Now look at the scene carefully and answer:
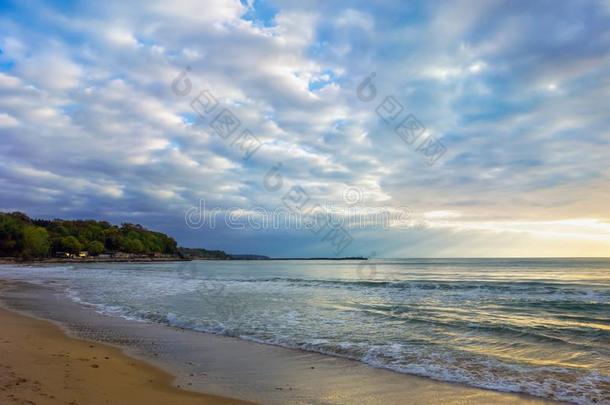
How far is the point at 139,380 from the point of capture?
6859 mm

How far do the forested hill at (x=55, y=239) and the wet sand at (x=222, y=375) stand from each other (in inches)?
5520

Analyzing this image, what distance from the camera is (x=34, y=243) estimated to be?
126000 mm

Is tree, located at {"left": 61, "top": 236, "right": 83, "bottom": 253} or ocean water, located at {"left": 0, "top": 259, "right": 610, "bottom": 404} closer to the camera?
ocean water, located at {"left": 0, "top": 259, "right": 610, "bottom": 404}

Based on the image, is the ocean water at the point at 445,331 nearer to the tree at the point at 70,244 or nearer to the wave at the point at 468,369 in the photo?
the wave at the point at 468,369

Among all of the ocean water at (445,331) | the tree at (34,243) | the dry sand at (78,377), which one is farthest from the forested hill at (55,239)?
the dry sand at (78,377)

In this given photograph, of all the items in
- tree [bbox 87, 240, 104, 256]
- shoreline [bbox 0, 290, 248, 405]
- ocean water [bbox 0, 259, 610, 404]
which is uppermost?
tree [bbox 87, 240, 104, 256]

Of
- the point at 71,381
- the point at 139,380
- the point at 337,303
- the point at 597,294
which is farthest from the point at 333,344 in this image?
the point at 597,294

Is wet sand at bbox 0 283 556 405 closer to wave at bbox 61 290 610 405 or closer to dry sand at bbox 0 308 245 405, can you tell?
dry sand at bbox 0 308 245 405

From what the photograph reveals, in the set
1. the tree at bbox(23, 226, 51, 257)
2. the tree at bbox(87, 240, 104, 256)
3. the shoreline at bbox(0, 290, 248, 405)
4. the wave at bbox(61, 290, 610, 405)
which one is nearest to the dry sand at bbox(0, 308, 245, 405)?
the shoreline at bbox(0, 290, 248, 405)

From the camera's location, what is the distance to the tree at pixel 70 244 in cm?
14875

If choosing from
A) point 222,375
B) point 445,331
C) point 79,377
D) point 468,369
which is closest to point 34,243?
point 445,331

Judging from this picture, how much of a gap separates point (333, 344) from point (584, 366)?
5376 millimetres

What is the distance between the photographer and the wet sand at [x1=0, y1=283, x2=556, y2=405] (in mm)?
6223

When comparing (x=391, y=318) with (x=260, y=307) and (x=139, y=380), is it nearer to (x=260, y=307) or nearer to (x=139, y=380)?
(x=260, y=307)
